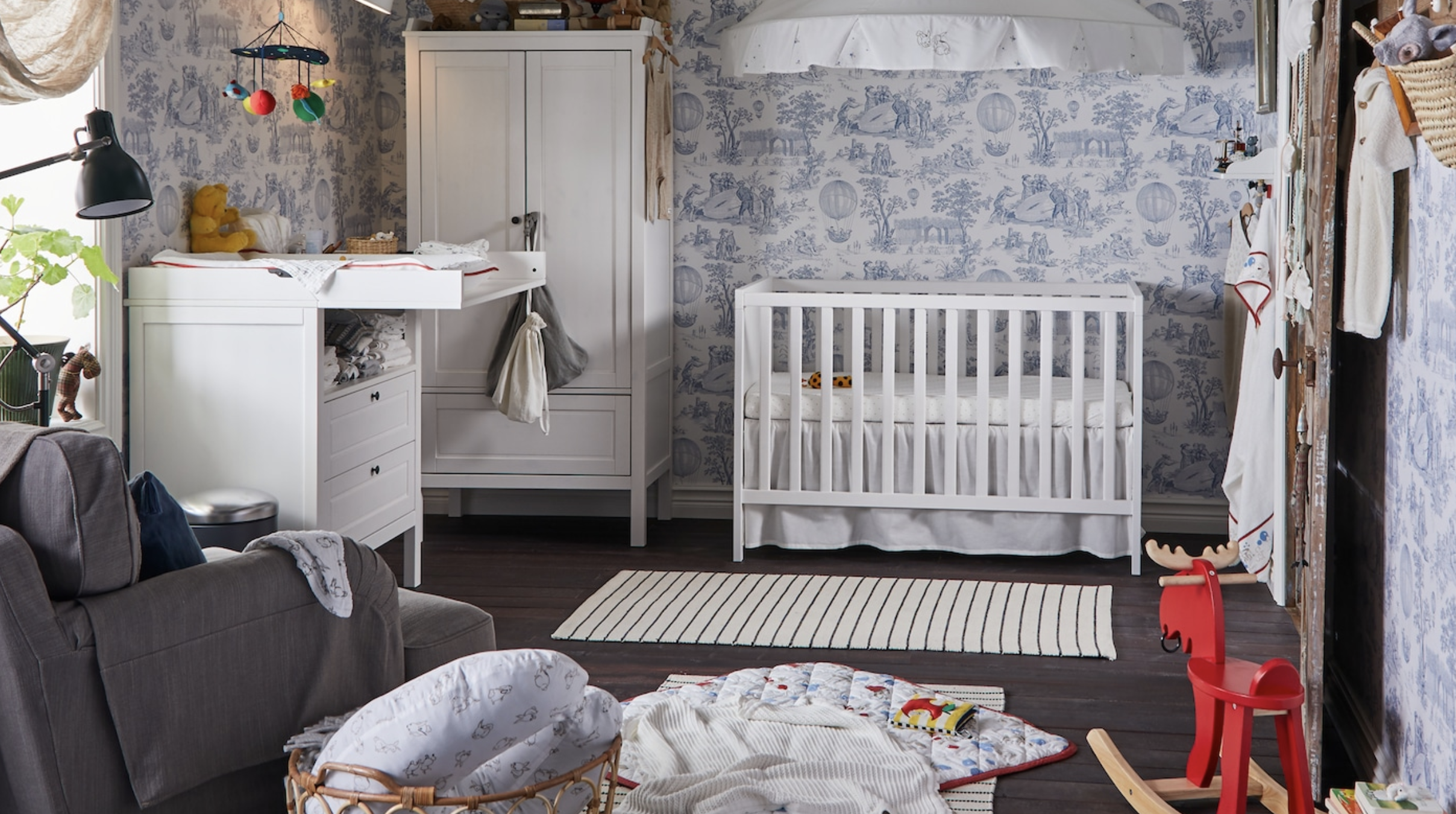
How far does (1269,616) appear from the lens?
3.66 m

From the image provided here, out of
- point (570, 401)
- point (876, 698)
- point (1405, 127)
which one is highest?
point (1405, 127)

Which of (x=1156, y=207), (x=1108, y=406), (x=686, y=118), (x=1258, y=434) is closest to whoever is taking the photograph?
(x=1258, y=434)

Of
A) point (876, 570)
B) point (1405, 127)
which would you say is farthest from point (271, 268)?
point (1405, 127)

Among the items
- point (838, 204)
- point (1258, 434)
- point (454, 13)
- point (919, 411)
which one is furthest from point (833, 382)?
point (454, 13)

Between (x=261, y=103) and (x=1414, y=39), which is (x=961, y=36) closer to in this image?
(x=261, y=103)

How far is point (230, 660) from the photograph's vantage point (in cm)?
185

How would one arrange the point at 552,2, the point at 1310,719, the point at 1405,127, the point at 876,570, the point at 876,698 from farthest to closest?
the point at 552,2
the point at 876,570
the point at 876,698
the point at 1310,719
the point at 1405,127

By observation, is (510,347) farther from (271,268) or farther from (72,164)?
(72,164)

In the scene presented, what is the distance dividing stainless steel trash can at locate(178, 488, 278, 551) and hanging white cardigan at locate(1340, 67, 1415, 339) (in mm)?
2354

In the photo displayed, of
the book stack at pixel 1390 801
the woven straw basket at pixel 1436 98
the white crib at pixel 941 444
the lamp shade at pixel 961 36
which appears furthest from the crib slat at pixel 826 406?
the woven straw basket at pixel 1436 98

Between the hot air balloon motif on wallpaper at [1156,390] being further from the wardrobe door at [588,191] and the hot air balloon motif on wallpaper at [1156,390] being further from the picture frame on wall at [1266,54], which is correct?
the wardrobe door at [588,191]

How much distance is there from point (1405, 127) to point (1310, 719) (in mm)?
1062

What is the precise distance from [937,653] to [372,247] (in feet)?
6.23

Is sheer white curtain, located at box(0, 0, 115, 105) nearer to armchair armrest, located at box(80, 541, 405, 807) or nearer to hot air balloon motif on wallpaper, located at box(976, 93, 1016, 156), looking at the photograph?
armchair armrest, located at box(80, 541, 405, 807)
